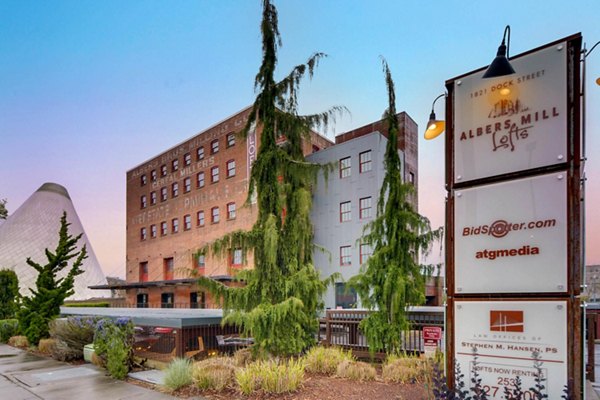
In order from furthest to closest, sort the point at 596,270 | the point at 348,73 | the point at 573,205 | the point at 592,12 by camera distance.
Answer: the point at 596,270 → the point at 348,73 → the point at 592,12 → the point at 573,205

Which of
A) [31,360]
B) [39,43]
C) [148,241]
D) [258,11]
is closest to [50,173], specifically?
[148,241]

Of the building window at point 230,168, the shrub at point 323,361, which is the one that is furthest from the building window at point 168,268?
the shrub at point 323,361

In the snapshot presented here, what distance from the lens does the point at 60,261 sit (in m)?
19.4

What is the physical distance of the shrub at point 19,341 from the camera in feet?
60.2

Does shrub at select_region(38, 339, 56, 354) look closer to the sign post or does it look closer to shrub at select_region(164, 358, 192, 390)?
shrub at select_region(164, 358, 192, 390)

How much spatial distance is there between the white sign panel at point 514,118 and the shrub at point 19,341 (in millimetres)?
21389

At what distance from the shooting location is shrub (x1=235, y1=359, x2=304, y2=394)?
741 centimetres

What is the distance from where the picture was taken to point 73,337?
13.8 m

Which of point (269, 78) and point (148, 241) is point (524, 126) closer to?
point (269, 78)

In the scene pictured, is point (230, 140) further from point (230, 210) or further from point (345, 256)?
point (345, 256)

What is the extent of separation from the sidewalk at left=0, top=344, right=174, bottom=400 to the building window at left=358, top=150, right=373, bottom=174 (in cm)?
1938

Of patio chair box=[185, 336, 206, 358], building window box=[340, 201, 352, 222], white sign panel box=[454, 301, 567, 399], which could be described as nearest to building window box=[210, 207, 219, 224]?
building window box=[340, 201, 352, 222]

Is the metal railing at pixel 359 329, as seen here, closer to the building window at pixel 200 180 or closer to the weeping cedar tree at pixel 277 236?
the weeping cedar tree at pixel 277 236

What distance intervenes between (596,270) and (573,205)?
31916 mm
